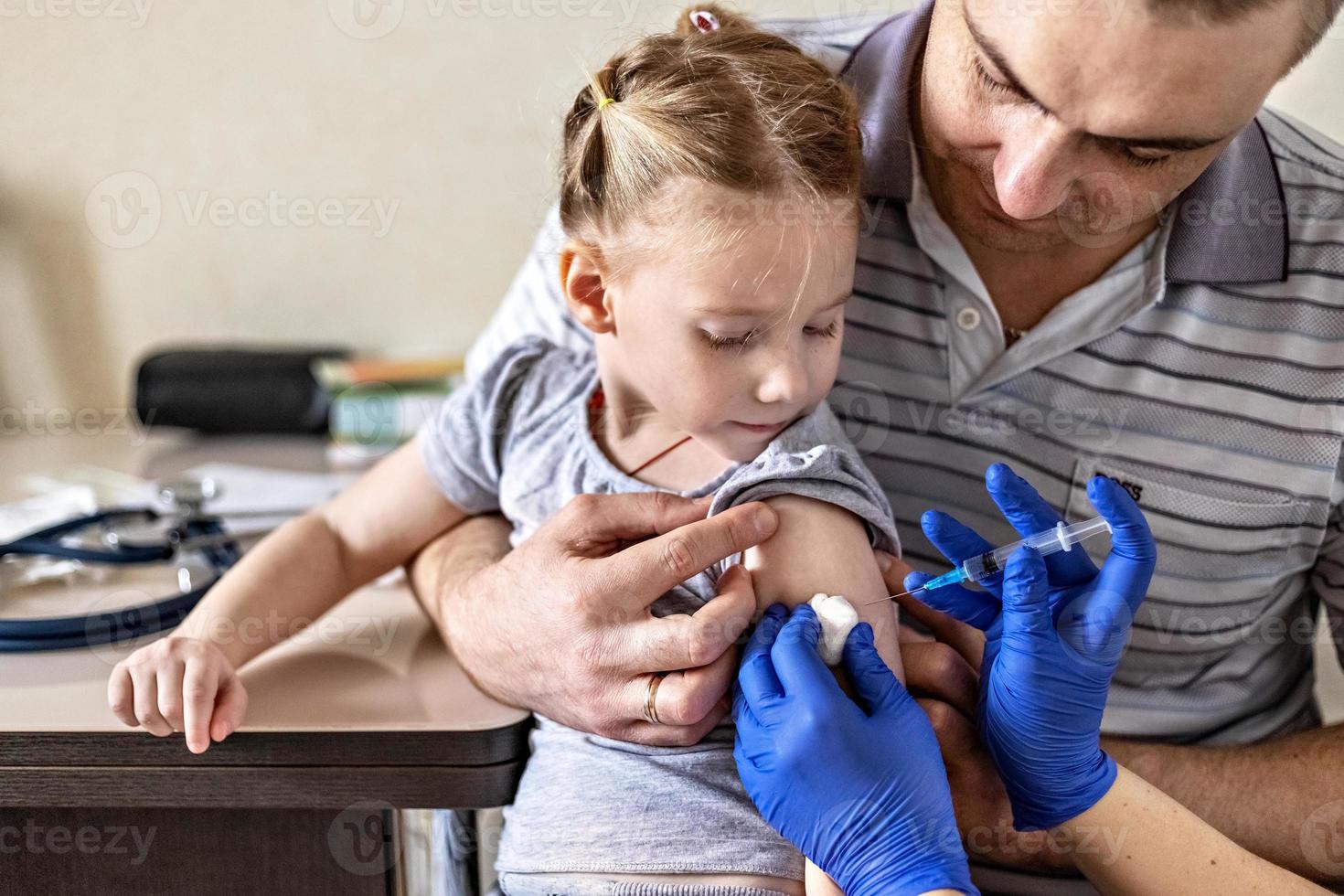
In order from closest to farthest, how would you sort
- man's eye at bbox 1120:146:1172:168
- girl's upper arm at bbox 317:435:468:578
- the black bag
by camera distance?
man's eye at bbox 1120:146:1172:168 → girl's upper arm at bbox 317:435:468:578 → the black bag

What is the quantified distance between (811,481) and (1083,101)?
383mm

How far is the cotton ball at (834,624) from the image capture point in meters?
0.89

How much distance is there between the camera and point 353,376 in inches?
76.0

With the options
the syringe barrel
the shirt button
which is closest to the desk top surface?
the syringe barrel

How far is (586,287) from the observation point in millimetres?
1072

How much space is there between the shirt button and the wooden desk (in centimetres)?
60

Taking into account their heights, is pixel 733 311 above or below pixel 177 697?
above

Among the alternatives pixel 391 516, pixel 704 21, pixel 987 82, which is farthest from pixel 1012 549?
pixel 391 516

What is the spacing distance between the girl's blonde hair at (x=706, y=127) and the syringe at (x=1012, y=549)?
332 millimetres

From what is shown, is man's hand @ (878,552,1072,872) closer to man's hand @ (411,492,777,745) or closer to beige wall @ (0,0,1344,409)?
man's hand @ (411,492,777,745)

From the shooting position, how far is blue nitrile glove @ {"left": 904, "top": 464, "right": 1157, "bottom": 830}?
2.89 feet

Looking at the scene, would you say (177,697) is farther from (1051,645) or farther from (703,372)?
(1051,645)

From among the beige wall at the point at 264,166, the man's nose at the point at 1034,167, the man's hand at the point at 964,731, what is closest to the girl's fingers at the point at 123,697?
the man's hand at the point at 964,731

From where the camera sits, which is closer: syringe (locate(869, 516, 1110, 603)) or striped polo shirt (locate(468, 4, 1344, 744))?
syringe (locate(869, 516, 1110, 603))
